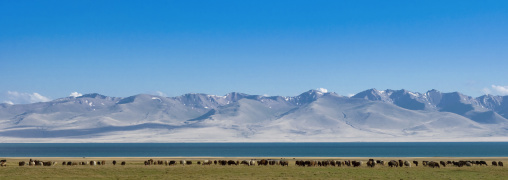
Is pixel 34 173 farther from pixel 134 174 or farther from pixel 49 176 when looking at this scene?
pixel 134 174

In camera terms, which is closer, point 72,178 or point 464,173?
point 72,178

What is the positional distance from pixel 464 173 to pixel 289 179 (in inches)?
734

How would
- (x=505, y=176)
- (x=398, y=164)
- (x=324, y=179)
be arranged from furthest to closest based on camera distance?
(x=398, y=164) → (x=505, y=176) → (x=324, y=179)

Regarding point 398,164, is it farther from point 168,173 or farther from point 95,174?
point 95,174

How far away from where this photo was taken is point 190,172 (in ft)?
211

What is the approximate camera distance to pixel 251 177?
185ft

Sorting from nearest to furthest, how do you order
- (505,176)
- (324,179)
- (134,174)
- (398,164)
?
(324,179)
(505,176)
(134,174)
(398,164)

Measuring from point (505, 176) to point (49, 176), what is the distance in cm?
4033

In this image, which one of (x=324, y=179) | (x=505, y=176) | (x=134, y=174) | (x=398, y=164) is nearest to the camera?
(x=324, y=179)

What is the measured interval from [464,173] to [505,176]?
4991 millimetres

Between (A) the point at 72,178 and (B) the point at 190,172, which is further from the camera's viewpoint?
(B) the point at 190,172

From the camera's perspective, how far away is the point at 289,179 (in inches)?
2124

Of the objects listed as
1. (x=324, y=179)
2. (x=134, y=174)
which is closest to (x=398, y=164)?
(x=324, y=179)

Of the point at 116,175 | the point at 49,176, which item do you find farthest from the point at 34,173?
the point at 116,175
